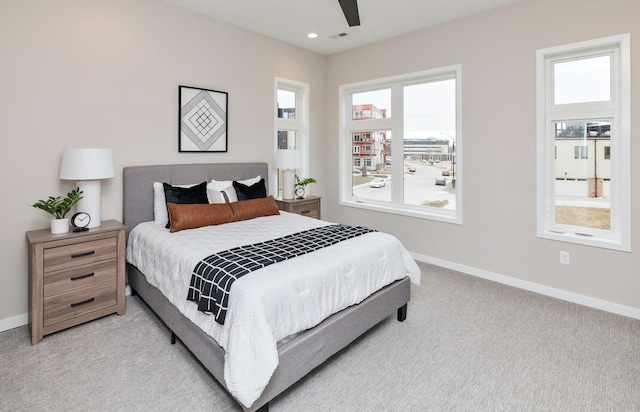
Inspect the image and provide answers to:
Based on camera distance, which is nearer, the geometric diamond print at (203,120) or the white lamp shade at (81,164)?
the white lamp shade at (81,164)

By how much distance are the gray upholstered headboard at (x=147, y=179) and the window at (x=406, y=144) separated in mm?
2183

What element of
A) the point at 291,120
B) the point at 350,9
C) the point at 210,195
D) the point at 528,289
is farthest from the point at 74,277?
the point at 528,289

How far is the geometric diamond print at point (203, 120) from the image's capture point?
3.65m

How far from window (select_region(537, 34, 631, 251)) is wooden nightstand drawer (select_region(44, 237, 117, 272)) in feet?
12.9

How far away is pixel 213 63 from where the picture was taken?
12.6ft

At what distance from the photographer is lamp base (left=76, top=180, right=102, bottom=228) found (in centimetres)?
283

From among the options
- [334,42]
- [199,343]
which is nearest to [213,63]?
[334,42]

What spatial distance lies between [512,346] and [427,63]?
125 inches

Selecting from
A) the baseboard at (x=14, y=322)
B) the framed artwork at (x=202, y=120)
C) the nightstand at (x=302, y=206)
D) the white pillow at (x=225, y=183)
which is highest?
the framed artwork at (x=202, y=120)

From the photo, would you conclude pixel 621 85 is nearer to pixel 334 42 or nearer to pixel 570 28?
pixel 570 28

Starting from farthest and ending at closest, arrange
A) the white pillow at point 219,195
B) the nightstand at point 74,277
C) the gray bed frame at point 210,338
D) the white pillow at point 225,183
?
the white pillow at point 225,183, the white pillow at point 219,195, the nightstand at point 74,277, the gray bed frame at point 210,338

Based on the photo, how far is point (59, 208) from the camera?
265 centimetres

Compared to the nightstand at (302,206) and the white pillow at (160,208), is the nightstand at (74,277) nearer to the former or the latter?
the white pillow at (160,208)

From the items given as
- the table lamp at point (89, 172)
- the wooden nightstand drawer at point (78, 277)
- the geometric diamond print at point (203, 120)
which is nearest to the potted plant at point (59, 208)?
the table lamp at point (89, 172)
